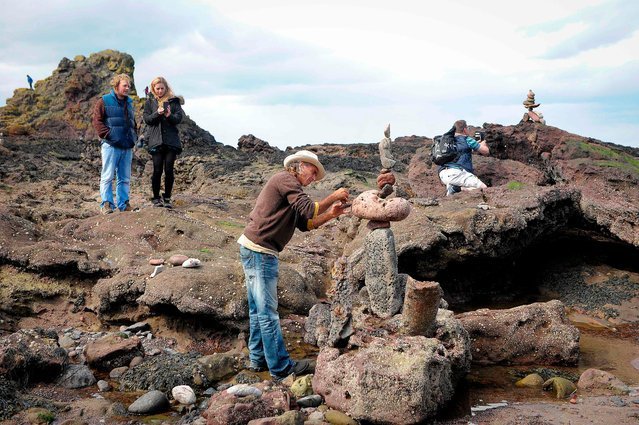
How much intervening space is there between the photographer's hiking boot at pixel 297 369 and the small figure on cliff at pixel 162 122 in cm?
625

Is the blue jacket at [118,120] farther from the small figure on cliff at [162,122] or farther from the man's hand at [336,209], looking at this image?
the man's hand at [336,209]

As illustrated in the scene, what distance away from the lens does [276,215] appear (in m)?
6.70

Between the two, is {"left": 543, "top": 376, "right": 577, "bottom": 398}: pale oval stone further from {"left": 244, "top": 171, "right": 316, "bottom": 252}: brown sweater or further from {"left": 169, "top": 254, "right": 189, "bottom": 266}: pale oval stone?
{"left": 169, "top": 254, "right": 189, "bottom": 266}: pale oval stone

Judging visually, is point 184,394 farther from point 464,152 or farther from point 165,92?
point 464,152

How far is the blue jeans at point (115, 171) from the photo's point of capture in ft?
39.6

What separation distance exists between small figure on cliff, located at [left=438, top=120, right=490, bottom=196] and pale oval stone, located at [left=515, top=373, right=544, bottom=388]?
6.25 meters

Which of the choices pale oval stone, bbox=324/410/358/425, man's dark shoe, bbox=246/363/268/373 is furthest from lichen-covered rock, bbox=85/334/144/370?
pale oval stone, bbox=324/410/358/425

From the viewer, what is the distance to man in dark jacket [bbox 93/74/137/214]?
11.7 m

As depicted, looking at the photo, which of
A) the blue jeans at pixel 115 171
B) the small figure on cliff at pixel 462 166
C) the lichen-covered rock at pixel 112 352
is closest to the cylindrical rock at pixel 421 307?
the lichen-covered rock at pixel 112 352

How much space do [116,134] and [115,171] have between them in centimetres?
94

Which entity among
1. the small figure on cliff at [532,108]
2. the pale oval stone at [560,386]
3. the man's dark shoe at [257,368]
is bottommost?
the man's dark shoe at [257,368]

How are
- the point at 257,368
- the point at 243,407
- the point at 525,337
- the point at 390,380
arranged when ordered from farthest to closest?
the point at 525,337
the point at 257,368
the point at 390,380
the point at 243,407

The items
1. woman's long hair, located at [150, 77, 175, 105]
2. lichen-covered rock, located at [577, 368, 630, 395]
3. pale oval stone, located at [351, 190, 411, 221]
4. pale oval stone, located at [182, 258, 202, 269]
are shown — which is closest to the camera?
lichen-covered rock, located at [577, 368, 630, 395]

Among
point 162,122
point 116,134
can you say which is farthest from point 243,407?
point 116,134
